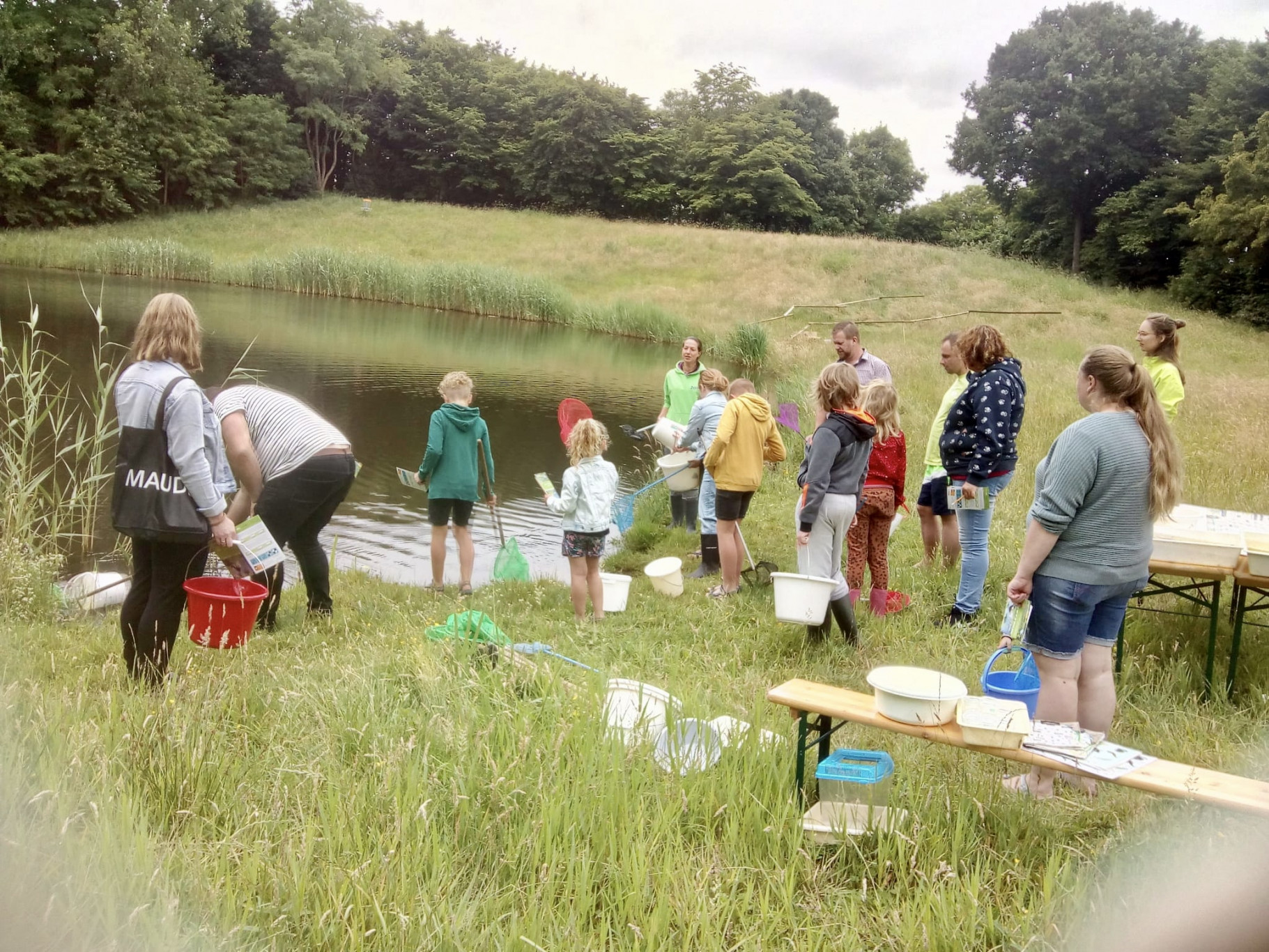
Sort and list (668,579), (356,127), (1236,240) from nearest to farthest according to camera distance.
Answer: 1. (668,579)
2. (1236,240)
3. (356,127)

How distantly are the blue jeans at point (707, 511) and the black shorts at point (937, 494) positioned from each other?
60.0 inches

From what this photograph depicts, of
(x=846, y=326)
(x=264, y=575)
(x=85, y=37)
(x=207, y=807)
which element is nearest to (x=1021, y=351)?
(x=846, y=326)

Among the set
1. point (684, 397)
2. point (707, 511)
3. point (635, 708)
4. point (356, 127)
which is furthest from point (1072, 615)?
point (356, 127)

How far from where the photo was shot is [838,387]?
507 cm

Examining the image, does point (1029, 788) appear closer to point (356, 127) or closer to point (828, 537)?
point (828, 537)

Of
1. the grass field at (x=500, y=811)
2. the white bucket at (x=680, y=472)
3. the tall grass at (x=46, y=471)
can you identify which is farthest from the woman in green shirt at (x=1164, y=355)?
the tall grass at (x=46, y=471)

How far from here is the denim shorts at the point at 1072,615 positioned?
11.3ft

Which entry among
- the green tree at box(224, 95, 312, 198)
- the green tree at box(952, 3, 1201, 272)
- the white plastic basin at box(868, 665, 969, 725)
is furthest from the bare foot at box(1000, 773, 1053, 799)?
the green tree at box(224, 95, 312, 198)

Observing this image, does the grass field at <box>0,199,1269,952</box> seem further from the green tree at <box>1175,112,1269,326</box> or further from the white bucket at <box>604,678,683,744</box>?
the green tree at <box>1175,112,1269,326</box>

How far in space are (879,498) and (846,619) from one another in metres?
1.11

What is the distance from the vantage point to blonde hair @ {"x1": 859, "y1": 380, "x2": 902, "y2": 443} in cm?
586

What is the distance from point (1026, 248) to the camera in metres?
45.5

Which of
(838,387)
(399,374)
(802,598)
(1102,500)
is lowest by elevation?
(802,598)

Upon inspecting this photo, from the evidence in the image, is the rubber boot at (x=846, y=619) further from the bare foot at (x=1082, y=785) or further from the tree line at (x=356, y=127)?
the tree line at (x=356, y=127)
